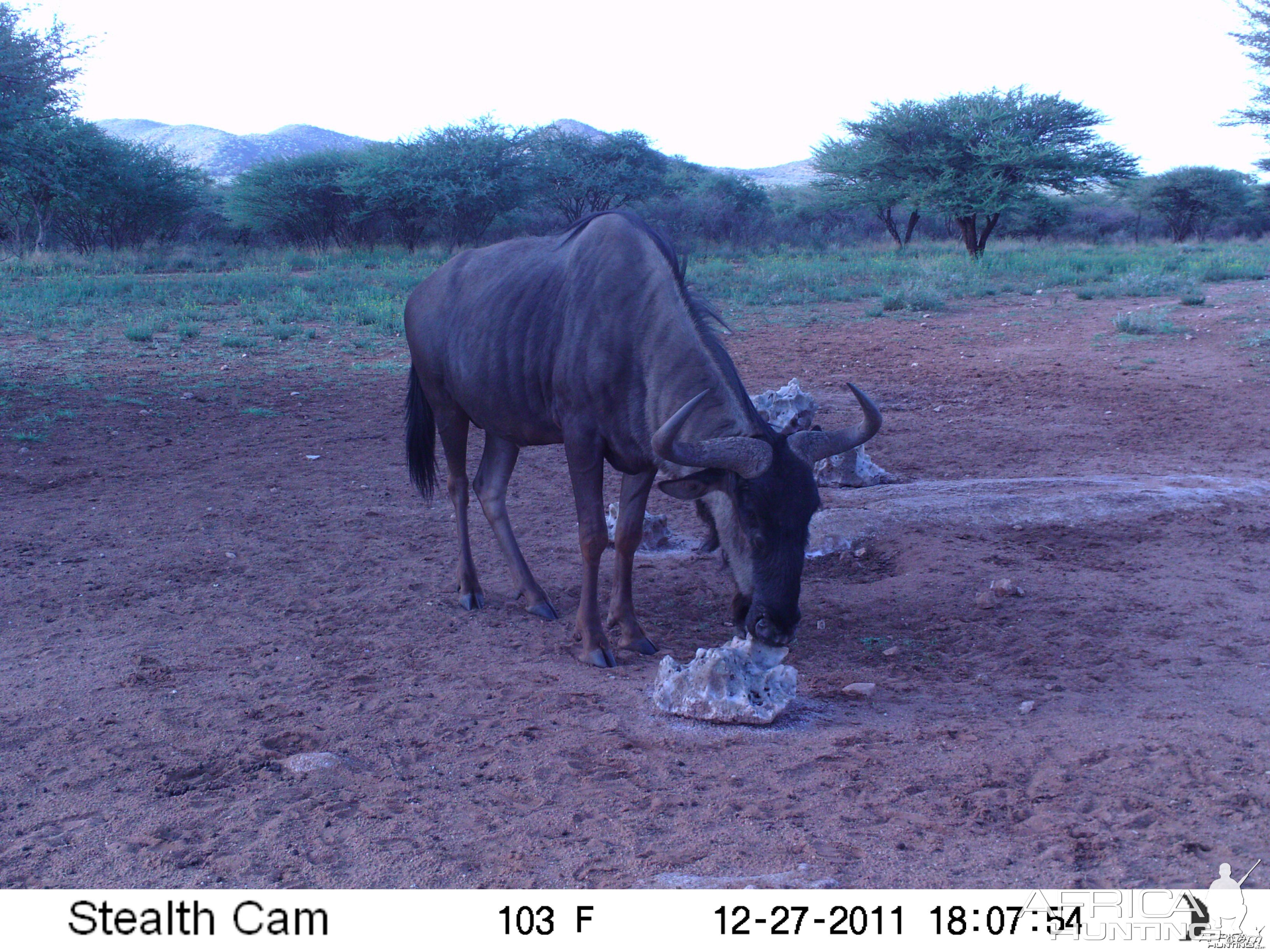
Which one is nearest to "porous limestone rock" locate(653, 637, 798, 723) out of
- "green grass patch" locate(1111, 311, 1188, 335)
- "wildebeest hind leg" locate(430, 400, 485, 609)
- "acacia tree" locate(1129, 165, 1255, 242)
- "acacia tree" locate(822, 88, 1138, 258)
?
"wildebeest hind leg" locate(430, 400, 485, 609)

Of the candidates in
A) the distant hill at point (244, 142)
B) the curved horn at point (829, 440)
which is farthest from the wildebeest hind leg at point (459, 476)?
the distant hill at point (244, 142)

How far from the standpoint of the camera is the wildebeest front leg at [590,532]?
4.33 metres

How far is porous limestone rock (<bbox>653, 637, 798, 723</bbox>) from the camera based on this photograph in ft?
11.6

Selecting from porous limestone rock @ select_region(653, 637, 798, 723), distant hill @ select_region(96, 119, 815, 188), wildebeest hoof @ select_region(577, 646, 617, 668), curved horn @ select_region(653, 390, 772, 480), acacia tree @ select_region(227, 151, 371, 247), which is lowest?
wildebeest hoof @ select_region(577, 646, 617, 668)

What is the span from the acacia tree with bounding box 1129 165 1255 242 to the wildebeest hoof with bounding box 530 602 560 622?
144ft

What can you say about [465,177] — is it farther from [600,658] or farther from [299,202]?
[600,658]

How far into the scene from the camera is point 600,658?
14.1ft

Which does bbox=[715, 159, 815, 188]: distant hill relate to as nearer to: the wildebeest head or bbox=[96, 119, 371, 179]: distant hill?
bbox=[96, 119, 371, 179]: distant hill

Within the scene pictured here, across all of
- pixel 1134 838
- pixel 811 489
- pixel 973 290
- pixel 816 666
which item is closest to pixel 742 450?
pixel 811 489

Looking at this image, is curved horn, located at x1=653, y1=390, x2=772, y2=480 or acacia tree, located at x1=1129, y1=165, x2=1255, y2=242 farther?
acacia tree, located at x1=1129, y1=165, x2=1255, y2=242

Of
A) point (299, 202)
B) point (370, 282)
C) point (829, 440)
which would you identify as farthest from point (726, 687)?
point (299, 202)

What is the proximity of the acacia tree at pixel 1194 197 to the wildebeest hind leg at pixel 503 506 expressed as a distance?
43441 millimetres

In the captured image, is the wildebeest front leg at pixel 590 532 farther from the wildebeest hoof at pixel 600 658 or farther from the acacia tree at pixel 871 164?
the acacia tree at pixel 871 164
